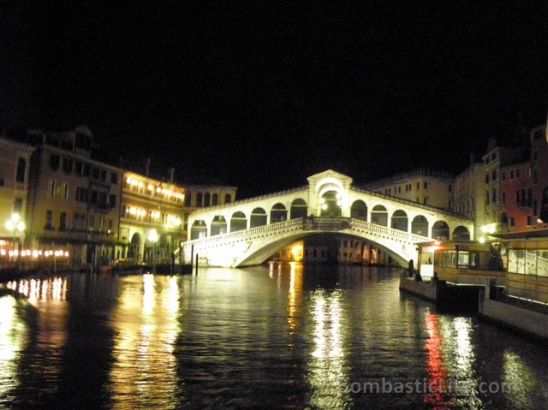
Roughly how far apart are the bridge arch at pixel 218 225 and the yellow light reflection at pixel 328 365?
47700 millimetres

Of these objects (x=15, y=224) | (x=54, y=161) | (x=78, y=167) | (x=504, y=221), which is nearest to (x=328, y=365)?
(x=15, y=224)

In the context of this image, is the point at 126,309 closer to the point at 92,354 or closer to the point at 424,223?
the point at 92,354

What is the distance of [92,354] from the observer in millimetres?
12852

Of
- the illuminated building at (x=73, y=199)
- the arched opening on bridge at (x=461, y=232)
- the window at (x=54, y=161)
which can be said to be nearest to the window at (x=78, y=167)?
the illuminated building at (x=73, y=199)

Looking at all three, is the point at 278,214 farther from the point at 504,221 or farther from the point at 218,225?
the point at 504,221

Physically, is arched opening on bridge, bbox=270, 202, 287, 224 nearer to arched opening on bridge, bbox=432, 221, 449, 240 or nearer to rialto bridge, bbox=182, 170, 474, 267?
rialto bridge, bbox=182, 170, 474, 267

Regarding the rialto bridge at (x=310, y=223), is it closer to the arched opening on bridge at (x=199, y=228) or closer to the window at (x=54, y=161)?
the arched opening on bridge at (x=199, y=228)

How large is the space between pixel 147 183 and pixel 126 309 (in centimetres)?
4219

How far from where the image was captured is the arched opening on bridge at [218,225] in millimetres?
69331

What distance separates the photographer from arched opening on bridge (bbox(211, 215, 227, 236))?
6933cm

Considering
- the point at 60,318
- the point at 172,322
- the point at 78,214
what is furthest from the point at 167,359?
the point at 78,214

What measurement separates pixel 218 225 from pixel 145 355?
57.5 meters

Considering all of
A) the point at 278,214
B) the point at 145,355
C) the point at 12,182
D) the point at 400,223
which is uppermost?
the point at 278,214

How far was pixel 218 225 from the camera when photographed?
7031cm
